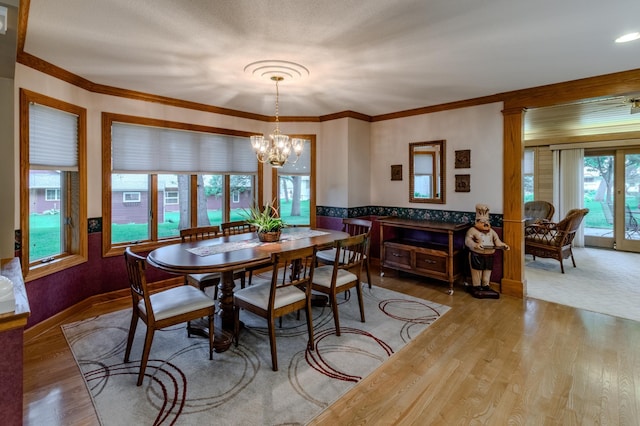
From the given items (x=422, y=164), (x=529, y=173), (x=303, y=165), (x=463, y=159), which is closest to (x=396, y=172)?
(x=422, y=164)

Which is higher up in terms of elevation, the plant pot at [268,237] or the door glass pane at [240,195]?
the door glass pane at [240,195]

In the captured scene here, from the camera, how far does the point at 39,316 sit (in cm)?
299

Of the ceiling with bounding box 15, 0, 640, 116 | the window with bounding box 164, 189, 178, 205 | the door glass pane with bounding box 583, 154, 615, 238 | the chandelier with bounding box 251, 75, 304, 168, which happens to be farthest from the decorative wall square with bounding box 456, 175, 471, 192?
the door glass pane with bounding box 583, 154, 615, 238

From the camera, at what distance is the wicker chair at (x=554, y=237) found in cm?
496

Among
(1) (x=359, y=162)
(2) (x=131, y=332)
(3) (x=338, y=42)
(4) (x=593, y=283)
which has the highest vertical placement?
(3) (x=338, y=42)

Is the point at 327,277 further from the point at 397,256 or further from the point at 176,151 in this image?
the point at 176,151

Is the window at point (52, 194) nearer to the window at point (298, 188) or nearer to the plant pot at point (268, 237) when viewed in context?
the plant pot at point (268, 237)

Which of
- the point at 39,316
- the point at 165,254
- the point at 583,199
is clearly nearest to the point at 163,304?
the point at 165,254

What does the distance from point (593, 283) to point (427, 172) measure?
273 centimetres

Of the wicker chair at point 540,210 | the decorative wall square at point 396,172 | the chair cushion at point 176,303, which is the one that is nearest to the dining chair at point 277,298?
the chair cushion at point 176,303

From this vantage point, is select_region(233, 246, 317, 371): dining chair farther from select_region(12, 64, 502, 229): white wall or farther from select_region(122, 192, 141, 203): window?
select_region(122, 192, 141, 203): window

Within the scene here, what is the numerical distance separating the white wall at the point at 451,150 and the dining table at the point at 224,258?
1923mm

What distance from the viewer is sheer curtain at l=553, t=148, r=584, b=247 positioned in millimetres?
6914

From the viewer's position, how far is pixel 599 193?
7.00 metres
